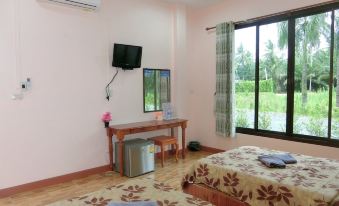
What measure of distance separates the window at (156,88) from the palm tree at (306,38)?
2170 mm

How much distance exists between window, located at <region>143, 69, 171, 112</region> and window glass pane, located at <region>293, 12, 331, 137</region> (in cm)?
211

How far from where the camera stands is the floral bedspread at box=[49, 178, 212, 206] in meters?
1.62

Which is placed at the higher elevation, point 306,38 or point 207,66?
point 306,38

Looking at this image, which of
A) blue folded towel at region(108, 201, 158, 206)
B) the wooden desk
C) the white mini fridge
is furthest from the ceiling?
blue folded towel at region(108, 201, 158, 206)

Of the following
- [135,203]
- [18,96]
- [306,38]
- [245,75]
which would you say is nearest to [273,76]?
[245,75]

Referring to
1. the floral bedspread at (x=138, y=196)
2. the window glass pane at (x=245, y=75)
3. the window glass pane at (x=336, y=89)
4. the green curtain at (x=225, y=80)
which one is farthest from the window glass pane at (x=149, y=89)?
the window glass pane at (x=336, y=89)

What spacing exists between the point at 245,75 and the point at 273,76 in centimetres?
52

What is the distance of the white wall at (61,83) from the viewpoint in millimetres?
2898

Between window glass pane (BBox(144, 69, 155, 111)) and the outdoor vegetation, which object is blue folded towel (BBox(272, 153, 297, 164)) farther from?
window glass pane (BBox(144, 69, 155, 111))

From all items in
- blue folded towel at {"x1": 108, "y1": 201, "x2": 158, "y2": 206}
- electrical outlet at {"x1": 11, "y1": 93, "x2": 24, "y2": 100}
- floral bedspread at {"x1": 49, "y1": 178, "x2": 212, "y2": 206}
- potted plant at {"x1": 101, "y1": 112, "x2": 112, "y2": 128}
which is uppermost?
electrical outlet at {"x1": 11, "y1": 93, "x2": 24, "y2": 100}

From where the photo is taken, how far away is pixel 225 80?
436 centimetres

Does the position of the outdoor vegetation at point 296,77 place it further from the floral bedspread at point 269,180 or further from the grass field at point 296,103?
the floral bedspread at point 269,180

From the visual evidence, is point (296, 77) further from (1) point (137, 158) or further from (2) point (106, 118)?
(2) point (106, 118)

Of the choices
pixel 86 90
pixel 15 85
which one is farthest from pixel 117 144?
pixel 15 85
